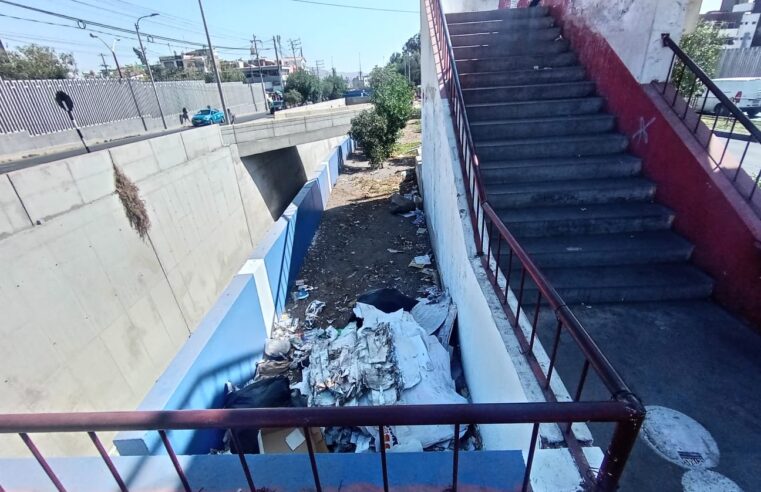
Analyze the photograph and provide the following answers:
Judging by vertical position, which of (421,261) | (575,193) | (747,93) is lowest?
(421,261)

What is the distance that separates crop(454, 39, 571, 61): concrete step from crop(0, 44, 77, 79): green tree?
4134 cm

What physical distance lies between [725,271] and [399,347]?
10.0 ft

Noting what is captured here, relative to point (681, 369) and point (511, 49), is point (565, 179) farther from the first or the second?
point (511, 49)

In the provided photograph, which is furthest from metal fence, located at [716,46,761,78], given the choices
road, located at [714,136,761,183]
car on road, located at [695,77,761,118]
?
road, located at [714,136,761,183]

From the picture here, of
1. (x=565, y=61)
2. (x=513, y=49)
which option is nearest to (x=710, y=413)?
(x=565, y=61)

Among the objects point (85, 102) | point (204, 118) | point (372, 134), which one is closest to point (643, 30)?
point (372, 134)

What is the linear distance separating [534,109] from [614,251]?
89.8 inches

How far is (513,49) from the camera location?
5.46 metres

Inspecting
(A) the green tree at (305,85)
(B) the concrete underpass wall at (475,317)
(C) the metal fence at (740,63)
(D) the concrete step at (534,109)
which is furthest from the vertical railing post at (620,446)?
(A) the green tree at (305,85)

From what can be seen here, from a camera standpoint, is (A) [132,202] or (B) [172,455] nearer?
(B) [172,455]

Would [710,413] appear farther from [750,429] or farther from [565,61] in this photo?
[565,61]

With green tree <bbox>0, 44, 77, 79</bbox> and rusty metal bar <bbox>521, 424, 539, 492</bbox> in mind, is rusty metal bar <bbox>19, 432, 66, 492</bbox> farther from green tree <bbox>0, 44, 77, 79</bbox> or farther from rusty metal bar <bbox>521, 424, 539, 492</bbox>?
green tree <bbox>0, 44, 77, 79</bbox>

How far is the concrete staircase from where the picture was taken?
311 cm

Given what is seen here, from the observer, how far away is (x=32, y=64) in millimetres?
30406
